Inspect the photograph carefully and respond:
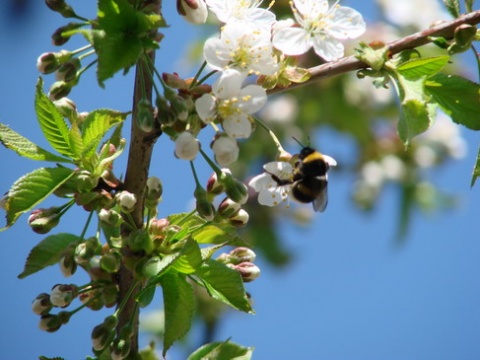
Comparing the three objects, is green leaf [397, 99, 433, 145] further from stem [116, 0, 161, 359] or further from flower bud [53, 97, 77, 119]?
flower bud [53, 97, 77, 119]

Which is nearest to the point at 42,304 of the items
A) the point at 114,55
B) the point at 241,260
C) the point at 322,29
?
the point at 241,260

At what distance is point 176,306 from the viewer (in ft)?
5.60

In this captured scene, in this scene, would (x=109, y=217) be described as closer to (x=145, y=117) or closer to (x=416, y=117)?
(x=145, y=117)

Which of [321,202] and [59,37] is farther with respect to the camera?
[321,202]

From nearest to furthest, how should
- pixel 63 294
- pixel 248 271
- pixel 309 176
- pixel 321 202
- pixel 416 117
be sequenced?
1. pixel 416 117
2. pixel 63 294
3. pixel 248 271
4. pixel 309 176
5. pixel 321 202

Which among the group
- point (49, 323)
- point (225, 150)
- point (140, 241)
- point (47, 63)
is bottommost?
point (49, 323)

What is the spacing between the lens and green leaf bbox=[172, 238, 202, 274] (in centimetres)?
166

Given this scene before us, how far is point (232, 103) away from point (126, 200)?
0.32 m

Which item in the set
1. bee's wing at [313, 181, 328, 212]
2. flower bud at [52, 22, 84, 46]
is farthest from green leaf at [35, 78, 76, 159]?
bee's wing at [313, 181, 328, 212]

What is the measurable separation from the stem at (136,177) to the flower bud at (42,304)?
191 millimetres

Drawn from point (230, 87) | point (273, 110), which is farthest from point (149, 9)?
point (273, 110)

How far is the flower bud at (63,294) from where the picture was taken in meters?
1.84

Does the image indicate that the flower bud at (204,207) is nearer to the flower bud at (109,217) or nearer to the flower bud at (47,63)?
the flower bud at (109,217)

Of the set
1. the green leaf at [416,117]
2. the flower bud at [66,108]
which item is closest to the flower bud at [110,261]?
the flower bud at [66,108]
